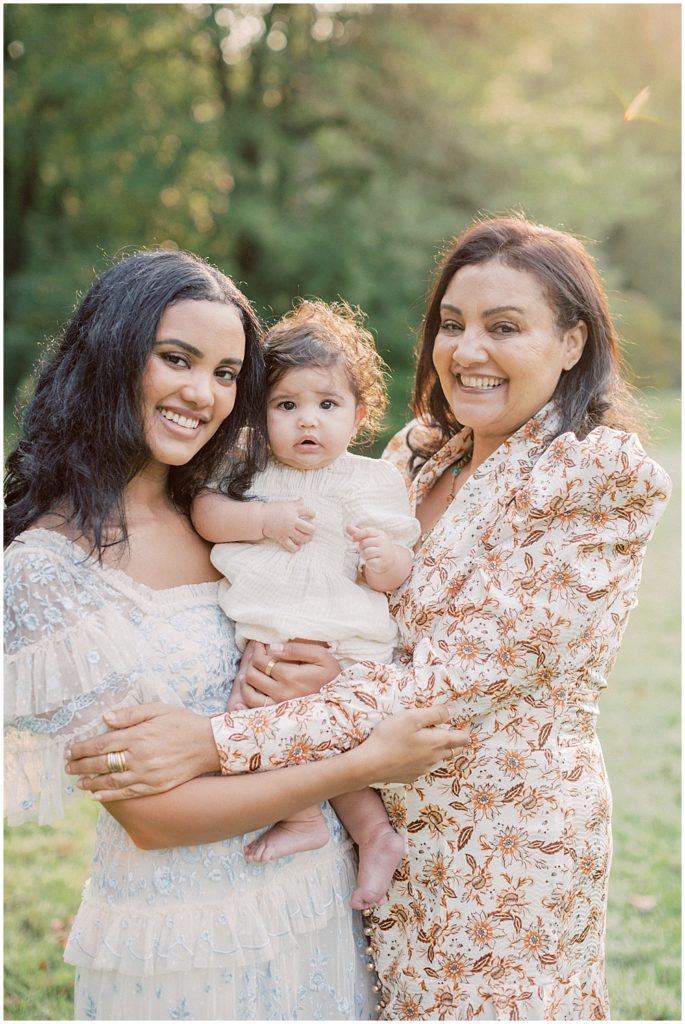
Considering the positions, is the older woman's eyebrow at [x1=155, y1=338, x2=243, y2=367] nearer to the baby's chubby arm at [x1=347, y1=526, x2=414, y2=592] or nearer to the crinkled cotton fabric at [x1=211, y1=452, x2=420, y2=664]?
the crinkled cotton fabric at [x1=211, y1=452, x2=420, y2=664]

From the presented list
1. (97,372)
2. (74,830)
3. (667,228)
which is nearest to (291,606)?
(97,372)

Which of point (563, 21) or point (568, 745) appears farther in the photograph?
point (563, 21)

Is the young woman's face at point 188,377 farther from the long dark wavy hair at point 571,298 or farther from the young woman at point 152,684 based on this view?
the long dark wavy hair at point 571,298

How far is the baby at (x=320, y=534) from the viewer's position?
2.39 metres

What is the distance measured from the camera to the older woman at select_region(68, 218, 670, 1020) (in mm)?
2227

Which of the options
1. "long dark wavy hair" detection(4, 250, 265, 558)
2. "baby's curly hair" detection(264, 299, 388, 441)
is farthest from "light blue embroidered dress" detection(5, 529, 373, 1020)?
"baby's curly hair" detection(264, 299, 388, 441)

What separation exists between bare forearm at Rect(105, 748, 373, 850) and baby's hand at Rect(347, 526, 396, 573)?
0.50 m

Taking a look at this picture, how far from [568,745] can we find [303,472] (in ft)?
3.22

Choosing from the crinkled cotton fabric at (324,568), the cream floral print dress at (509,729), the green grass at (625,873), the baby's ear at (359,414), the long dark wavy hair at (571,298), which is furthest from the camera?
the green grass at (625,873)

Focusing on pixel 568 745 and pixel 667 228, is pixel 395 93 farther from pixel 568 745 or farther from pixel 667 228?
pixel 568 745

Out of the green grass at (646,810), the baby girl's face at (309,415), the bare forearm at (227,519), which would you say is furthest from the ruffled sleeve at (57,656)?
the green grass at (646,810)

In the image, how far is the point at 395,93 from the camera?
14422mm

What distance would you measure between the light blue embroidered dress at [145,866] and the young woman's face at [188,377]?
355 millimetres

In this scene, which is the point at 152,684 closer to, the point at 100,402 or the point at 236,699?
the point at 236,699
